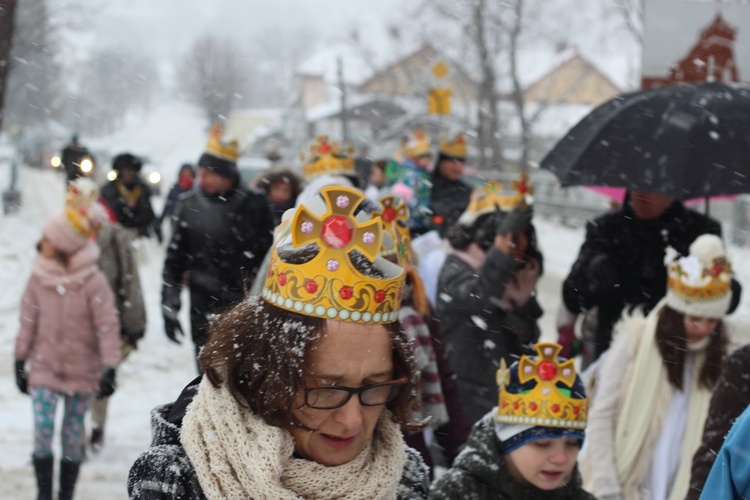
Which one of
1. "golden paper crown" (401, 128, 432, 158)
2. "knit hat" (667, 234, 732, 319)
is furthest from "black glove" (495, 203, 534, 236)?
"golden paper crown" (401, 128, 432, 158)

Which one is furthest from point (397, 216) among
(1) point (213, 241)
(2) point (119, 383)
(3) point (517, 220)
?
(2) point (119, 383)

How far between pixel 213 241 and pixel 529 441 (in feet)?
12.3

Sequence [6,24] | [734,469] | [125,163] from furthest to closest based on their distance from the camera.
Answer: [125,163], [6,24], [734,469]

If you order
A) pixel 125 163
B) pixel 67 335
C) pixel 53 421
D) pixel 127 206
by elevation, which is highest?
pixel 125 163

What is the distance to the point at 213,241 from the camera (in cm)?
680

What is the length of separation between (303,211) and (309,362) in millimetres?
322

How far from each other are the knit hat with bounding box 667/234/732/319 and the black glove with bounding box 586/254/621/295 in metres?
0.73

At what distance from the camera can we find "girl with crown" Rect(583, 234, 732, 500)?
14.3 ft

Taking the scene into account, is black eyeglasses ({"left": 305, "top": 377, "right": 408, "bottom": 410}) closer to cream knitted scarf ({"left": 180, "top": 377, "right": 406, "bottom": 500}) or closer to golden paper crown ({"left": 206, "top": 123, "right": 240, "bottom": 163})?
cream knitted scarf ({"left": 180, "top": 377, "right": 406, "bottom": 500})

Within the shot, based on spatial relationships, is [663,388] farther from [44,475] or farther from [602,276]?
[44,475]

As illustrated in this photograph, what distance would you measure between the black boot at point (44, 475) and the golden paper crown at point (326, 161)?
2.69 metres

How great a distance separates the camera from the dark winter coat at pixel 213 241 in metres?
6.79

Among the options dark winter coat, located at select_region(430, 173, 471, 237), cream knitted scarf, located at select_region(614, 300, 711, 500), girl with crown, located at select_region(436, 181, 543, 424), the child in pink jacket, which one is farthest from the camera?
dark winter coat, located at select_region(430, 173, 471, 237)

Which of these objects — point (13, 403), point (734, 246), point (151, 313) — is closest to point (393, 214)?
point (13, 403)
